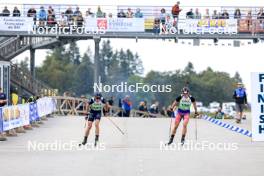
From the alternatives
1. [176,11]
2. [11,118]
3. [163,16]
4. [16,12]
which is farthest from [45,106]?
[176,11]

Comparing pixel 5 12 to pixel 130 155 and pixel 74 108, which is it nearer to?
pixel 74 108

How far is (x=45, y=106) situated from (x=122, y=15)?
8.92m

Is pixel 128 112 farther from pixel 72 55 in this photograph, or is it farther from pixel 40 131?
pixel 72 55

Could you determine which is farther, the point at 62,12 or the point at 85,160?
the point at 62,12

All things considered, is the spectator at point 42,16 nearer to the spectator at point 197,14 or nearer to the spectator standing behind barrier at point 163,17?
the spectator standing behind barrier at point 163,17

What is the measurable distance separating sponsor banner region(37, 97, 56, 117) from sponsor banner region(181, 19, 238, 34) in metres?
9.08

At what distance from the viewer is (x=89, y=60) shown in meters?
148

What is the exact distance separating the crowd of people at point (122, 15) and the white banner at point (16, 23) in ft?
0.95

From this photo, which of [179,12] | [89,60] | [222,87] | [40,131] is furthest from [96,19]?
[89,60]

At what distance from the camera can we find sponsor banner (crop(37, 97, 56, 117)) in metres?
30.3

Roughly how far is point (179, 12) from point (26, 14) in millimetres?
→ 8922

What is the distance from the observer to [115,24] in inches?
1539

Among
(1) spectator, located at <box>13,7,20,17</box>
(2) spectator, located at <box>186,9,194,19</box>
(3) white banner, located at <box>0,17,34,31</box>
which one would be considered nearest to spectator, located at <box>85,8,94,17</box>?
(3) white banner, located at <box>0,17,34,31</box>

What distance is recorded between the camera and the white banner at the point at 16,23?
125 ft
